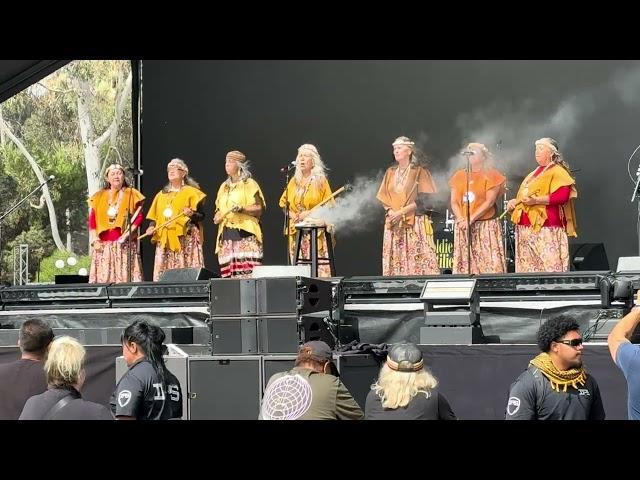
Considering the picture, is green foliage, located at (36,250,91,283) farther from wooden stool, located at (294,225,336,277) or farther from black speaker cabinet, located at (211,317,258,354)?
black speaker cabinet, located at (211,317,258,354)

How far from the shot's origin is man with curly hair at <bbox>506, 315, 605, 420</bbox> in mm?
4711

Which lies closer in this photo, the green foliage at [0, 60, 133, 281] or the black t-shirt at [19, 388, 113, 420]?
the black t-shirt at [19, 388, 113, 420]

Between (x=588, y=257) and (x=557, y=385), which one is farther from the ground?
(x=588, y=257)

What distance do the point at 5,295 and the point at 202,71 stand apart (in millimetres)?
5476

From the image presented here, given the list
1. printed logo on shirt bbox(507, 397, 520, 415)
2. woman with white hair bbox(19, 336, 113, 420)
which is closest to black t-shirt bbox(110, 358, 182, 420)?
woman with white hair bbox(19, 336, 113, 420)

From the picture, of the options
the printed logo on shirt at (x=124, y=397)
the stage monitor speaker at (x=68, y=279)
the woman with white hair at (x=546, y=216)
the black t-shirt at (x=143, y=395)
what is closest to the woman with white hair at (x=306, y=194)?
the woman with white hair at (x=546, y=216)

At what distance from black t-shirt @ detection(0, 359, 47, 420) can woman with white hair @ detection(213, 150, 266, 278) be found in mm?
7969

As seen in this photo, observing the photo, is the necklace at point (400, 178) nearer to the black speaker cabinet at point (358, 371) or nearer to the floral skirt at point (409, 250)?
the floral skirt at point (409, 250)

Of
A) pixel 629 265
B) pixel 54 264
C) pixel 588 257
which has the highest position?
pixel 54 264

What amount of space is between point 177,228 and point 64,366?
380 inches

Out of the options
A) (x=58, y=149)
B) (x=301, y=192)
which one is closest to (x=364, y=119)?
(x=301, y=192)

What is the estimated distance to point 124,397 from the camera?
5082 mm

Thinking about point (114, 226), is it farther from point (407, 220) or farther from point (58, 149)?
point (58, 149)
